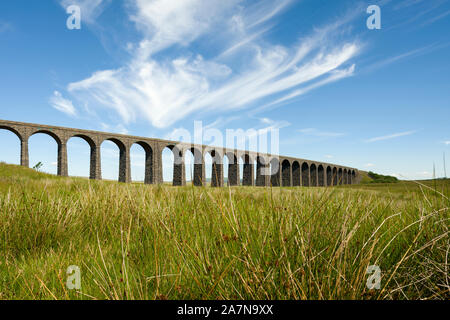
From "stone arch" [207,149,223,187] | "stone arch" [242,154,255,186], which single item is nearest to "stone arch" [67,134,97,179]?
"stone arch" [207,149,223,187]

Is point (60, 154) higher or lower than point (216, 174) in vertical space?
higher

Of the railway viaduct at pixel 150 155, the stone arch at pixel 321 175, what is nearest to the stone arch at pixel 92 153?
the railway viaduct at pixel 150 155

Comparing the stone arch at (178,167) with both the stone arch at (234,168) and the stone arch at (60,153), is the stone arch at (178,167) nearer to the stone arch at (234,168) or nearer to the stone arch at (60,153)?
the stone arch at (234,168)

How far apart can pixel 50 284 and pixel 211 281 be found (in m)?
1.05

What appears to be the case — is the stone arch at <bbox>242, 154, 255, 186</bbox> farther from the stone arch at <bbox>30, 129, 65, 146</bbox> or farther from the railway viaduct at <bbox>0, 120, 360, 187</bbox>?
the stone arch at <bbox>30, 129, 65, 146</bbox>

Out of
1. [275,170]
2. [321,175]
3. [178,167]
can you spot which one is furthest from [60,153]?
[321,175]

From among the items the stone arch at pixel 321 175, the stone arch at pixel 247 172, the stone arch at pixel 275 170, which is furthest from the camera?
the stone arch at pixel 321 175

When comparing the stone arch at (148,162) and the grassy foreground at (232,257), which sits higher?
the stone arch at (148,162)

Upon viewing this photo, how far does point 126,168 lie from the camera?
106 ft

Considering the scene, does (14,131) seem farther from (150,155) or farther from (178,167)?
(178,167)

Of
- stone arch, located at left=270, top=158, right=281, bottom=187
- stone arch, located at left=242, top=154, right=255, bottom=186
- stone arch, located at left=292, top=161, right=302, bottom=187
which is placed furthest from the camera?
stone arch, located at left=292, top=161, right=302, bottom=187
